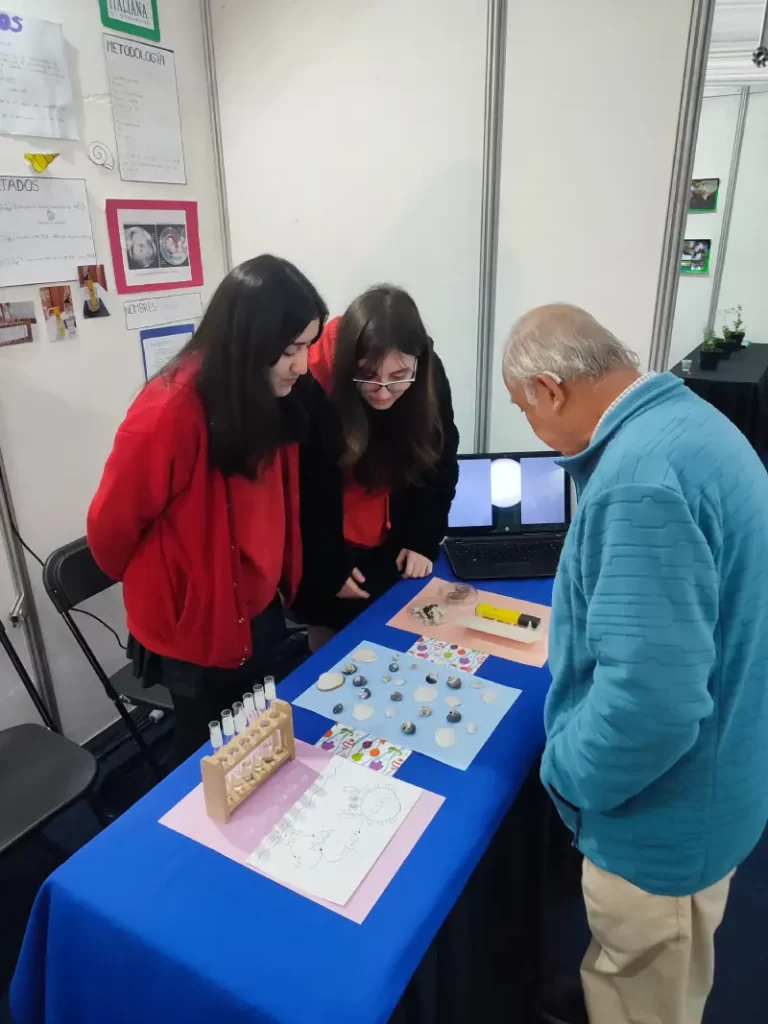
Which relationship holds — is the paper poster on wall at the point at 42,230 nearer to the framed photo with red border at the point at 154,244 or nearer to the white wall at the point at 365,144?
the framed photo with red border at the point at 154,244

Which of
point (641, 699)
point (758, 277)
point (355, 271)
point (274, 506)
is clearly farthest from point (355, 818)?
point (758, 277)

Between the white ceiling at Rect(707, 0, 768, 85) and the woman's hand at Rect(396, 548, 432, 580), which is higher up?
the white ceiling at Rect(707, 0, 768, 85)

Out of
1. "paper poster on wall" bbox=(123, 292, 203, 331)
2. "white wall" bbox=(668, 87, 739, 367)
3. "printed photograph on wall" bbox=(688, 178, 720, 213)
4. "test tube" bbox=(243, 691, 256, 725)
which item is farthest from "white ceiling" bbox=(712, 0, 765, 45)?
"test tube" bbox=(243, 691, 256, 725)

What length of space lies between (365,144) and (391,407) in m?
1.02

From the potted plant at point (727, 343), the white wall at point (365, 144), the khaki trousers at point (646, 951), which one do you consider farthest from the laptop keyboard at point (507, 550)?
the potted plant at point (727, 343)

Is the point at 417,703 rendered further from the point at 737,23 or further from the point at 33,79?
the point at 737,23

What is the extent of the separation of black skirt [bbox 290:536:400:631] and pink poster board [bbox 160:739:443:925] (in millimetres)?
611

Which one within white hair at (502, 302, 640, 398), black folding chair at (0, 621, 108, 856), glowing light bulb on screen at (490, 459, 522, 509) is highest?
white hair at (502, 302, 640, 398)

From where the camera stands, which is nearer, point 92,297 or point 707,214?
point 92,297

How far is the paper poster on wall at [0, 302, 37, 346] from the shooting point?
1809mm

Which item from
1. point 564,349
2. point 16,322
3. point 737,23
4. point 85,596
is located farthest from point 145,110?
point 737,23

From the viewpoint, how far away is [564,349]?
0.89m

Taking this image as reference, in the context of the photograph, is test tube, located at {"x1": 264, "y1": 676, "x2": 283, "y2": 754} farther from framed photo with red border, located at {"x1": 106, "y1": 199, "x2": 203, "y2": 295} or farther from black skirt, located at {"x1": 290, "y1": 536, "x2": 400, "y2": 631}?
framed photo with red border, located at {"x1": 106, "y1": 199, "x2": 203, "y2": 295}

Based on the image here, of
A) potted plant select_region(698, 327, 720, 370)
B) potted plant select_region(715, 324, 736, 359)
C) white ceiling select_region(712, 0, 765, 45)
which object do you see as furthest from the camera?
potted plant select_region(715, 324, 736, 359)
